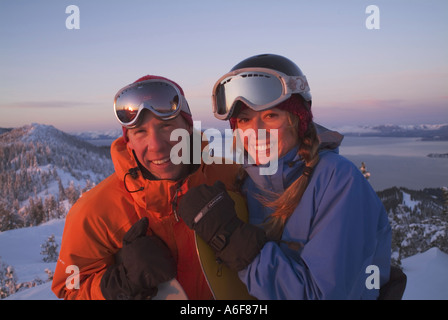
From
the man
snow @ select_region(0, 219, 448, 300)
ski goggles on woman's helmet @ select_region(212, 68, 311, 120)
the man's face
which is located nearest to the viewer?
the man

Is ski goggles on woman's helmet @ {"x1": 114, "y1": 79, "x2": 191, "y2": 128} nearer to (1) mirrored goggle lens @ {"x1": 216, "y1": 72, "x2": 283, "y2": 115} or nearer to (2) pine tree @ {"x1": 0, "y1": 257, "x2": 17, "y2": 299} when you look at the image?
(1) mirrored goggle lens @ {"x1": 216, "y1": 72, "x2": 283, "y2": 115}

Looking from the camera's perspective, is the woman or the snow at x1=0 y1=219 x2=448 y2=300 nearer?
the woman

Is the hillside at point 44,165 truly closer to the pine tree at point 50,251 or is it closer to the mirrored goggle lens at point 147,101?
the pine tree at point 50,251

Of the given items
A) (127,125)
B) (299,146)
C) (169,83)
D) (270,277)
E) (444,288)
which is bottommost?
(444,288)

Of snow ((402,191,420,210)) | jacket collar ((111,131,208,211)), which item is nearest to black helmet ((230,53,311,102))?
jacket collar ((111,131,208,211))

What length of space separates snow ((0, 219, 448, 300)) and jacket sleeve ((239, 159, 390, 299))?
18.8 feet

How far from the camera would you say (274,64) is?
2.38 m

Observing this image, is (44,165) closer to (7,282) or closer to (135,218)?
(7,282)

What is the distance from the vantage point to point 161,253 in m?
2.09

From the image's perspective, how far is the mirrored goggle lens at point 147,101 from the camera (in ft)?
7.95

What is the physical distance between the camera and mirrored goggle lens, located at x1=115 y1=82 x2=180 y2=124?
2.42 metres

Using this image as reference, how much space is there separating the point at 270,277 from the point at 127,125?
5.30 ft
